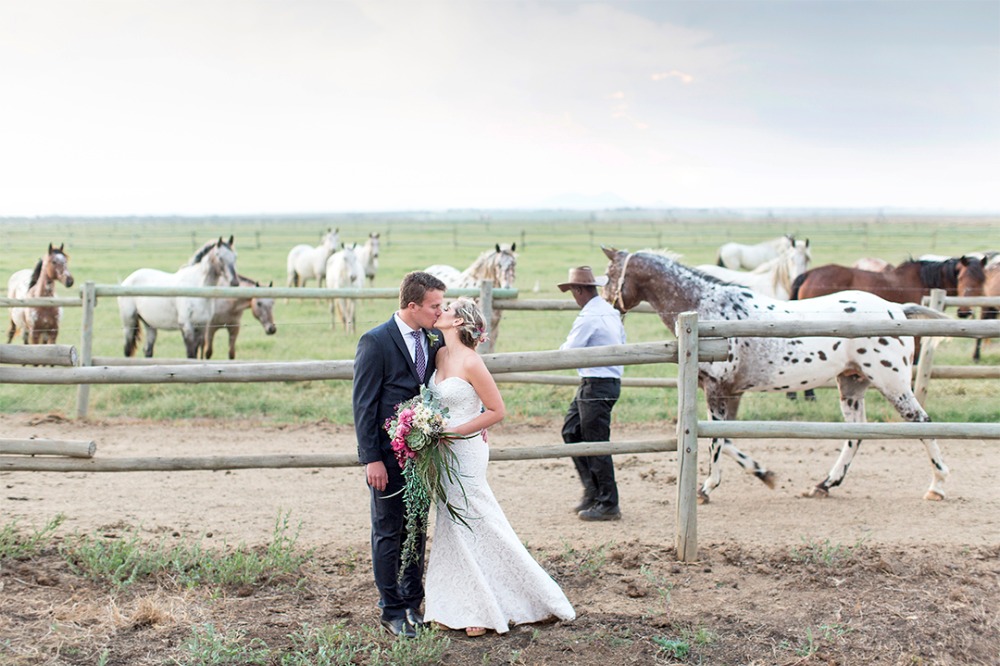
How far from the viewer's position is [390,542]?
454 centimetres

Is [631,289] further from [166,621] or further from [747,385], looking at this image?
[166,621]

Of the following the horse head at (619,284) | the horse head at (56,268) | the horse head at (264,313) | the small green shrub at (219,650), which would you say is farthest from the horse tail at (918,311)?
the horse head at (56,268)

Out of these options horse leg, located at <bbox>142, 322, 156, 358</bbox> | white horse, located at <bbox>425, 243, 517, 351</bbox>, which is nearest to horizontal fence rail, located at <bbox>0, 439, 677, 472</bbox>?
white horse, located at <bbox>425, 243, 517, 351</bbox>

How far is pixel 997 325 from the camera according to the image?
6.18 meters

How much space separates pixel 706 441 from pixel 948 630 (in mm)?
4178

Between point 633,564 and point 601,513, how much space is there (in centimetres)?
106

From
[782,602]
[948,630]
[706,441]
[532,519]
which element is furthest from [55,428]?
[948,630]

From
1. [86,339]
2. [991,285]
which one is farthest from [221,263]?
[991,285]

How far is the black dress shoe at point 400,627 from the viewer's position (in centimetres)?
452

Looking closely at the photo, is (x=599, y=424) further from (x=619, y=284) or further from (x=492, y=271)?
(x=492, y=271)

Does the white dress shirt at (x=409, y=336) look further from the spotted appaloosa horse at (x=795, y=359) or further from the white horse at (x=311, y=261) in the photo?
the white horse at (x=311, y=261)

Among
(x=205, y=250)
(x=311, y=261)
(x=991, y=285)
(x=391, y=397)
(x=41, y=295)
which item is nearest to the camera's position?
(x=391, y=397)

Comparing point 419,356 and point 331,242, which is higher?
point 331,242

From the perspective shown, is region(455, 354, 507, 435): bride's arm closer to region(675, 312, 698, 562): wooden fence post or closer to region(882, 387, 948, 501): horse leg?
region(675, 312, 698, 562): wooden fence post
